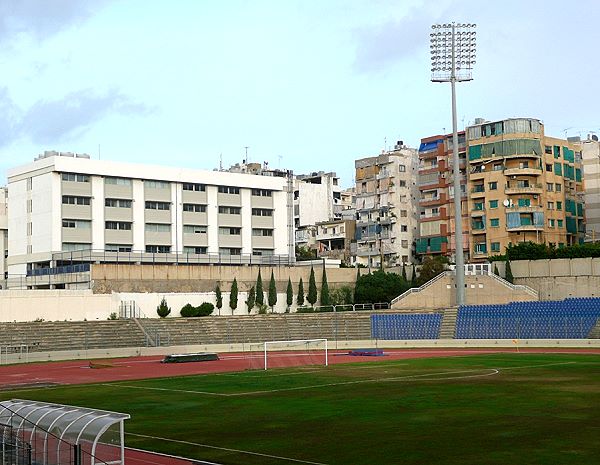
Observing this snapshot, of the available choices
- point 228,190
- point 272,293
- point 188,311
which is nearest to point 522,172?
point 272,293

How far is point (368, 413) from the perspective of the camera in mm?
35438

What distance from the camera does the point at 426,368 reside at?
194ft

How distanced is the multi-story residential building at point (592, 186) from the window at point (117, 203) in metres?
68.8

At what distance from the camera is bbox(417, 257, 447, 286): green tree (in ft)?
375

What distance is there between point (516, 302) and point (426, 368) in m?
38.5

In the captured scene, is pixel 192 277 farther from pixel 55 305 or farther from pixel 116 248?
pixel 55 305

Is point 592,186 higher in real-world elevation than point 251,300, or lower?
higher

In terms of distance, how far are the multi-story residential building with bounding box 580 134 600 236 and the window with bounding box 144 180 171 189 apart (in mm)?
63762

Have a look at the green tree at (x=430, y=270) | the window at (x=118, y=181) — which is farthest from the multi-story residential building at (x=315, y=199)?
the window at (x=118, y=181)

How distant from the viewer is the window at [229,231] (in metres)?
127

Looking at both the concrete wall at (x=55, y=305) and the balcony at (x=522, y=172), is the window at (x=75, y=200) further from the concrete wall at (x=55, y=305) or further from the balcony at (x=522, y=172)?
the balcony at (x=522, y=172)

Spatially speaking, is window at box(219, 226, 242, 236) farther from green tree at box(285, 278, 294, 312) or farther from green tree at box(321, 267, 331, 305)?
green tree at box(321, 267, 331, 305)

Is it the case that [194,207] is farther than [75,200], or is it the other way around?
[194,207]

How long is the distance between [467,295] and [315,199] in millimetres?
75196
